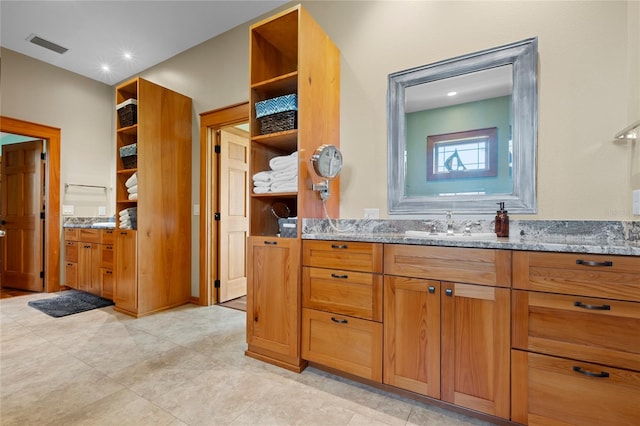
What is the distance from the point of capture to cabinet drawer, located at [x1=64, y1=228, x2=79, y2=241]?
3.77m

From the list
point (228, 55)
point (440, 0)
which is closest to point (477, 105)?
point (440, 0)

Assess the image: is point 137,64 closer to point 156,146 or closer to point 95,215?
point 156,146

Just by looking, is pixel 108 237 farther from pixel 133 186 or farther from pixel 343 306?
pixel 343 306

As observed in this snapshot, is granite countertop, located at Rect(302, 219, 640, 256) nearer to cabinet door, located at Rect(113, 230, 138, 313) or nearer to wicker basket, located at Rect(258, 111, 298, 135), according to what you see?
wicker basket, located at Rect(258, 111, 298, 135)

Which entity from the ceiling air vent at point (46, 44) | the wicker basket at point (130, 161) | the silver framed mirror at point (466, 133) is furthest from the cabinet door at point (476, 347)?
the ceiling air vent at point (46, 44)

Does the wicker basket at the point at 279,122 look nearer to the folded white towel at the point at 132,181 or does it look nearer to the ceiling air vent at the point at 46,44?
the folded white towel at the point at 132,181

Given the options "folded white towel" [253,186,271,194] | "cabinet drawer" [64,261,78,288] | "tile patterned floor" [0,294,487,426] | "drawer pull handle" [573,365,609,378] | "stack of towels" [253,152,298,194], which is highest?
"stack of towels" [253,152,298,194]

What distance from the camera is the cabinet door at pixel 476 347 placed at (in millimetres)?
1322

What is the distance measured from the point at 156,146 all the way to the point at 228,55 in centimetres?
125

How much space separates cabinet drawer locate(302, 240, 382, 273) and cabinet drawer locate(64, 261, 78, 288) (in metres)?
3.66

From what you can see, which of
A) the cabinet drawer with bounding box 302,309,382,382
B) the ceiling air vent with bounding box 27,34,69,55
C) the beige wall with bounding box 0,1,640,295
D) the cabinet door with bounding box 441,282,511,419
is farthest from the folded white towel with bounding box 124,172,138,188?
the cabinet door with bounding box 441,282,511,419

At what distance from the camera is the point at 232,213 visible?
11.5 ft

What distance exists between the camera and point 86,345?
7.40 ft

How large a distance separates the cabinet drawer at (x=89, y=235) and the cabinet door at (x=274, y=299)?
2.57 metres
